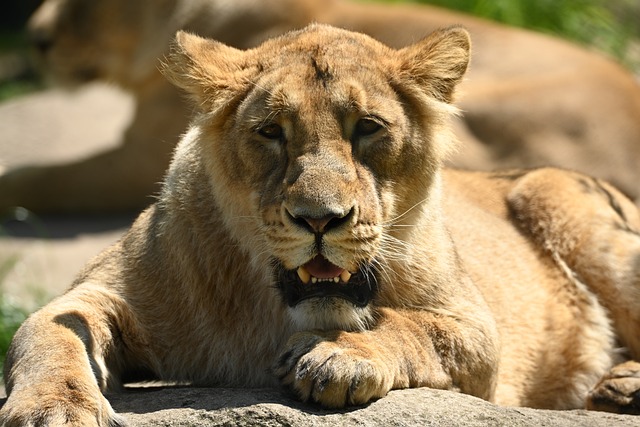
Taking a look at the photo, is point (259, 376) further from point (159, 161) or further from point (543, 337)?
point (159, 161)

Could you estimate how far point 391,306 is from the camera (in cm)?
473

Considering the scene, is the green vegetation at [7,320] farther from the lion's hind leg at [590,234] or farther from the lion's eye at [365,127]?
the lion's hind leg at [590,234]

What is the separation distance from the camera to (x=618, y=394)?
5203 millimetres

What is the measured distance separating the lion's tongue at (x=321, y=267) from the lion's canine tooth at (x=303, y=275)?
0.05 ft

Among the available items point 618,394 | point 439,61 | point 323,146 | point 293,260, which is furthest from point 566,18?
point 293,260

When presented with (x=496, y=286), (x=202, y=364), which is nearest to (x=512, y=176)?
(x=496, y=286)

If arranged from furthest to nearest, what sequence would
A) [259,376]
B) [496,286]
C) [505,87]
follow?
1. [505,87]
2. [496,286]
3. [259,376]

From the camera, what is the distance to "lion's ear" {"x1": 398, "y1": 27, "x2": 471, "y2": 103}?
4766 mm

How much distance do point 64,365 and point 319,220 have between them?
1.05m

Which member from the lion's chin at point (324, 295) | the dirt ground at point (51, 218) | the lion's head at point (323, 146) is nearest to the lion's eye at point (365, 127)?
the lion's head at point (323, 146)

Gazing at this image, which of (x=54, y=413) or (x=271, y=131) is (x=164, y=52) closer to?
(x=271, y=131)

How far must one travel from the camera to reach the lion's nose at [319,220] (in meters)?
3.97

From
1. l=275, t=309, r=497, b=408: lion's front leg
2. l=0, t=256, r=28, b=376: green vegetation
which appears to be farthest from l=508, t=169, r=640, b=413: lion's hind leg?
l=0, t=256, r=28, b=376: green vegetation

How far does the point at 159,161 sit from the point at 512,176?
4.07 m
